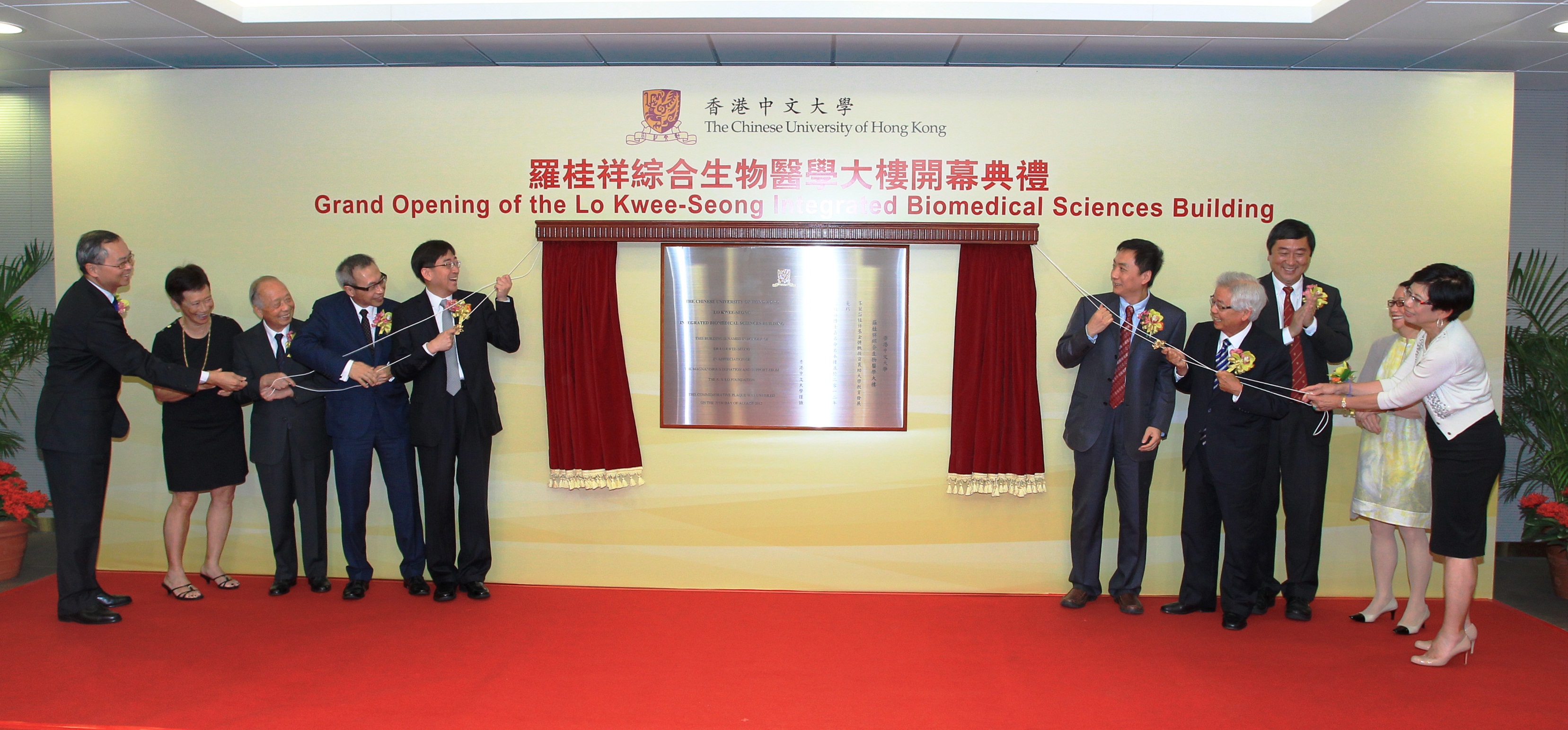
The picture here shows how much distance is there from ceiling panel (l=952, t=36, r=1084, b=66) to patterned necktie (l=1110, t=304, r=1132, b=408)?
1.47 m

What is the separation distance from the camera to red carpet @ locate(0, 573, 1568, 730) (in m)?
3.34

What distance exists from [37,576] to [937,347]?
17.3 feet

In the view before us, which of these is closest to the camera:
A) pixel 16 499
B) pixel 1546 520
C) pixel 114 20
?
pixel 114 20

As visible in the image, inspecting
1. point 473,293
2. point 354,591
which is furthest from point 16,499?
point 473,293

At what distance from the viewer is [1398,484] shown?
420cm

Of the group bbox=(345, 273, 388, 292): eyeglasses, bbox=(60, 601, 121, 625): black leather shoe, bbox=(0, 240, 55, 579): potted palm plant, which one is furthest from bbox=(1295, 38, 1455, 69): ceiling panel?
bbox=(0, 240, 55, 579): potted palm plant

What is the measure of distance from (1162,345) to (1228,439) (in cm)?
54

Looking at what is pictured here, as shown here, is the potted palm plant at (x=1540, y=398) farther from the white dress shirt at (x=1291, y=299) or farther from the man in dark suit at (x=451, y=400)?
the man in dark suit at (x=451, y=400)

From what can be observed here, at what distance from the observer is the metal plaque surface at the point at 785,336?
4766mm

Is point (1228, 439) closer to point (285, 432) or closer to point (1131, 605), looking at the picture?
point (1131, 605)

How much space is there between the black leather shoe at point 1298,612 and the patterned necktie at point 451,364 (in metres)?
4.38

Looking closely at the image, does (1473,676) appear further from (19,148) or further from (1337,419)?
(19,148)

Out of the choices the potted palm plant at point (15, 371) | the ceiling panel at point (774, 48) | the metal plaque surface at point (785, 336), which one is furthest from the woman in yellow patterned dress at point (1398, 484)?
the potted palm plant at point (15, 371)

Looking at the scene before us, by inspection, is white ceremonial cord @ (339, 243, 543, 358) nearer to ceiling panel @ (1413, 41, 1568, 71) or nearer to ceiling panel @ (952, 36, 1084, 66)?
ceiling panel @ (952, 36, 1084, 66)
